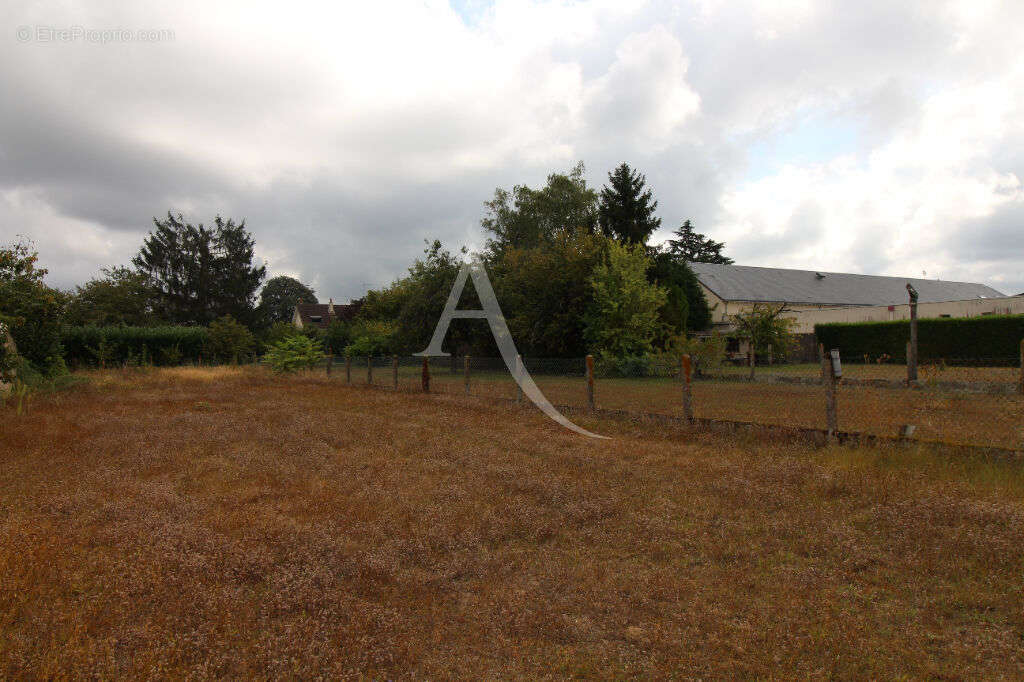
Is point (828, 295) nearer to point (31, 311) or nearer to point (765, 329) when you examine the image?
point (765, 329)

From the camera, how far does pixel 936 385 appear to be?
9.08 m

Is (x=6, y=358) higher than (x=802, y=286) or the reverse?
the reverse

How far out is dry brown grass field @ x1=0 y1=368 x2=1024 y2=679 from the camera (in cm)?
277

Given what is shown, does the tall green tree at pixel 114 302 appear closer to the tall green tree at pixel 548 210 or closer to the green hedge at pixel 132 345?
the green hedge at pixel 132 345

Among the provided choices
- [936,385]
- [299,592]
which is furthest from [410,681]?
[936,385]

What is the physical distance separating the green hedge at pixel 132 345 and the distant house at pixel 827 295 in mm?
32723

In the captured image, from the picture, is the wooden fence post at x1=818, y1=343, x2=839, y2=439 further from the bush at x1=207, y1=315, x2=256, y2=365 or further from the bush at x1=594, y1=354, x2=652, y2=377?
the bush at x1=207, y1=315, x2=256, y2=365

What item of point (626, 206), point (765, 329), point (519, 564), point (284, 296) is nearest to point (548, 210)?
point (626, 206)

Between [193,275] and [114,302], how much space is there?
24.2 ft

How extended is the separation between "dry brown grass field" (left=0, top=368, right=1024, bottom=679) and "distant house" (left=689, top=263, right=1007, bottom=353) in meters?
28.1

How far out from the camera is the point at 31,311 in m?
18.0

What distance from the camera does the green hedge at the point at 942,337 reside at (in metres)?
21.1

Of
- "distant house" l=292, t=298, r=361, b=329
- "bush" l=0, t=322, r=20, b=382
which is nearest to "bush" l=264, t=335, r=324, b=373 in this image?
"bush" l=0, t=322, r=20, b=382

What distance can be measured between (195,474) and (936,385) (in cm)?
1118
